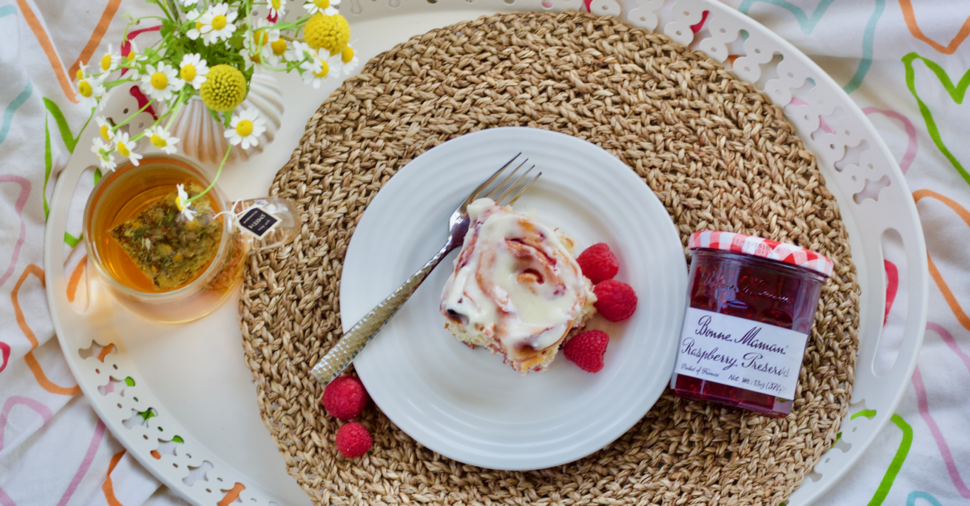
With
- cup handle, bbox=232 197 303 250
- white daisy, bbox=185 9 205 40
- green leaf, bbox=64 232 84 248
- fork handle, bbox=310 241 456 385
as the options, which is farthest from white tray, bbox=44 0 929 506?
white daisy, bbox=185 9 205 40

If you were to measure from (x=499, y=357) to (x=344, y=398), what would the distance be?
345 mm

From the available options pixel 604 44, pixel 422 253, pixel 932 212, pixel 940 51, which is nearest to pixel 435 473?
pixel 422 253

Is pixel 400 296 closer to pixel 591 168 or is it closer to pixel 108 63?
pixel 591 168

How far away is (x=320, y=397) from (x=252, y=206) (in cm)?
44

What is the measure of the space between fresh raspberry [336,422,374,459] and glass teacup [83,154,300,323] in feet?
1.37

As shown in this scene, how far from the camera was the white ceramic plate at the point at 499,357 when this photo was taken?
1318 mm

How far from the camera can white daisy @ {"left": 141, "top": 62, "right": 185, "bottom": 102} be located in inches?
40.4

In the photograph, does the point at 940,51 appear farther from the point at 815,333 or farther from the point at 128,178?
the point at 128,178

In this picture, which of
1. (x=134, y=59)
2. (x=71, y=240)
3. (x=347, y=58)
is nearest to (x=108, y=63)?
(x=134, y=59)

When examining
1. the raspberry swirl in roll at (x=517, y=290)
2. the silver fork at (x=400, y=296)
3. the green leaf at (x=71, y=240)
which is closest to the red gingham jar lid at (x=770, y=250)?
the raspberry swirl in roll at (x=517, y=290)

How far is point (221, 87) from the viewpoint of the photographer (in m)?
1.03

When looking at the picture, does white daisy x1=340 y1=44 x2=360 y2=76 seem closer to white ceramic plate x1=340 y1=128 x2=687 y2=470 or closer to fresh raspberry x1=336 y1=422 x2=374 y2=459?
white ceramic plate x1=340 y1=128 x2=687 y2=470

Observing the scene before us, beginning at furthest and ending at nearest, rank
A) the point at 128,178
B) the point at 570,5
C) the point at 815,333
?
the point at 570,5
the point at 815,333
the point at 128,178

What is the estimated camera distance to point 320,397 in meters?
1.38
